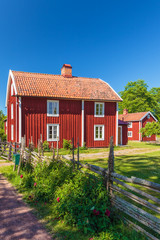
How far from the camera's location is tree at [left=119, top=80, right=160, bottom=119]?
147 ft

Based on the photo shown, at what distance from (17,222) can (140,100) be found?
1741 inches

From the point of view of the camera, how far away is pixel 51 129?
1805cm

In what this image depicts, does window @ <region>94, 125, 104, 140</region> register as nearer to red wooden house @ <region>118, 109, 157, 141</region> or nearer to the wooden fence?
red wooden house @ <region>118, 109, 157, 141</region>

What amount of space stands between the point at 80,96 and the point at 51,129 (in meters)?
4.60

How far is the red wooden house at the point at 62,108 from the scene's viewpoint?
17.1 metres

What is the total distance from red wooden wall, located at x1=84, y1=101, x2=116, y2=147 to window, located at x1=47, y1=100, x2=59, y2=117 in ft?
10.3

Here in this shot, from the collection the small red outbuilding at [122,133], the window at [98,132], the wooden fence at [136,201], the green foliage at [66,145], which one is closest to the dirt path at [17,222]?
the wooden fence at [136,201]

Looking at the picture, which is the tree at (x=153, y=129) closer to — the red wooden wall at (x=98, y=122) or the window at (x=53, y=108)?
the red wooden wall at (x=98, y=122)

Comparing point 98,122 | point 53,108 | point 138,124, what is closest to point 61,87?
point 53,108

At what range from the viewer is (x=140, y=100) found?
44781 millimetres

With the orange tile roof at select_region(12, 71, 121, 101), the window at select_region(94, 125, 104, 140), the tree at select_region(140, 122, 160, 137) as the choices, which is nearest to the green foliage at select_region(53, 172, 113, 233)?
the orange tile roof at select_region(12, 71, 121, 101)

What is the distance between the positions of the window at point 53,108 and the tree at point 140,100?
31.2 metres

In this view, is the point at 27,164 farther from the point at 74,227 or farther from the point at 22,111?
the point at 22,111

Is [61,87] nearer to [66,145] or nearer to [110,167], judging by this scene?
[66,145]
